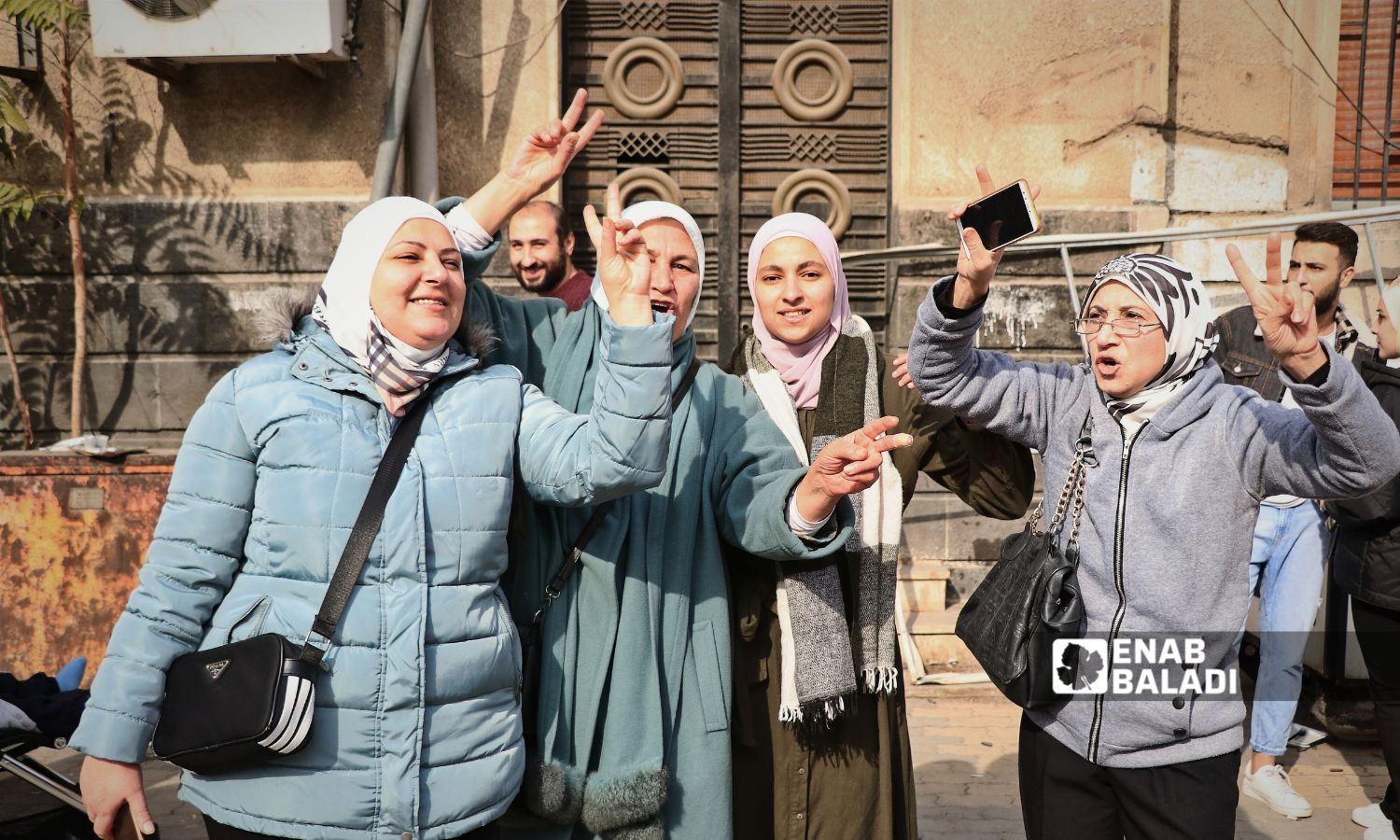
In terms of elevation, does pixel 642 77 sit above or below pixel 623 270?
above

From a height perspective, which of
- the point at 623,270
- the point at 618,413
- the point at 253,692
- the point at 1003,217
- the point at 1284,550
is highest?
the point at 1003,217

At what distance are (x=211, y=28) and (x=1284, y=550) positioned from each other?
5.64m

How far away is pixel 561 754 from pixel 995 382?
1292 mm

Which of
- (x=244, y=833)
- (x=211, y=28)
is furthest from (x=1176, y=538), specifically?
(x=211, y=28)

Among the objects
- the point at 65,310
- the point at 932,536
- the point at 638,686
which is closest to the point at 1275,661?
the point at 932,536

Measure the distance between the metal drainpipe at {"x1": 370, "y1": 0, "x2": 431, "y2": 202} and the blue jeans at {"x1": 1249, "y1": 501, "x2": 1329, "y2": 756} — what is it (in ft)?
14.9

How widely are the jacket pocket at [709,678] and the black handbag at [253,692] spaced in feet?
2.57

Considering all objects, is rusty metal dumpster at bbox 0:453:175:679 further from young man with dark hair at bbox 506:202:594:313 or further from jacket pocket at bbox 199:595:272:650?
jacket pocket at bbox 199:595:272:650

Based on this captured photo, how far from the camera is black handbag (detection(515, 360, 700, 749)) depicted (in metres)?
2.37

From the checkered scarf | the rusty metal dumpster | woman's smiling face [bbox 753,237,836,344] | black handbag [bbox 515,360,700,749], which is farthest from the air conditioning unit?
black handbag [bbox 515,360,700,749]

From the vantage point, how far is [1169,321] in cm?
238

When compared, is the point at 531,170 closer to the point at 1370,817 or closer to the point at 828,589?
the point at 828,589

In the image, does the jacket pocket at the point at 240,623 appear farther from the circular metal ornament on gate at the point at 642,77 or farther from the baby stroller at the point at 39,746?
the circular metal ornament on gate at the point at 642,77

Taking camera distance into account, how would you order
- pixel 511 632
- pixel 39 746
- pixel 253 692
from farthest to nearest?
1. pixel 39 746
2. pixel 511 632
3. pixel 253 692
